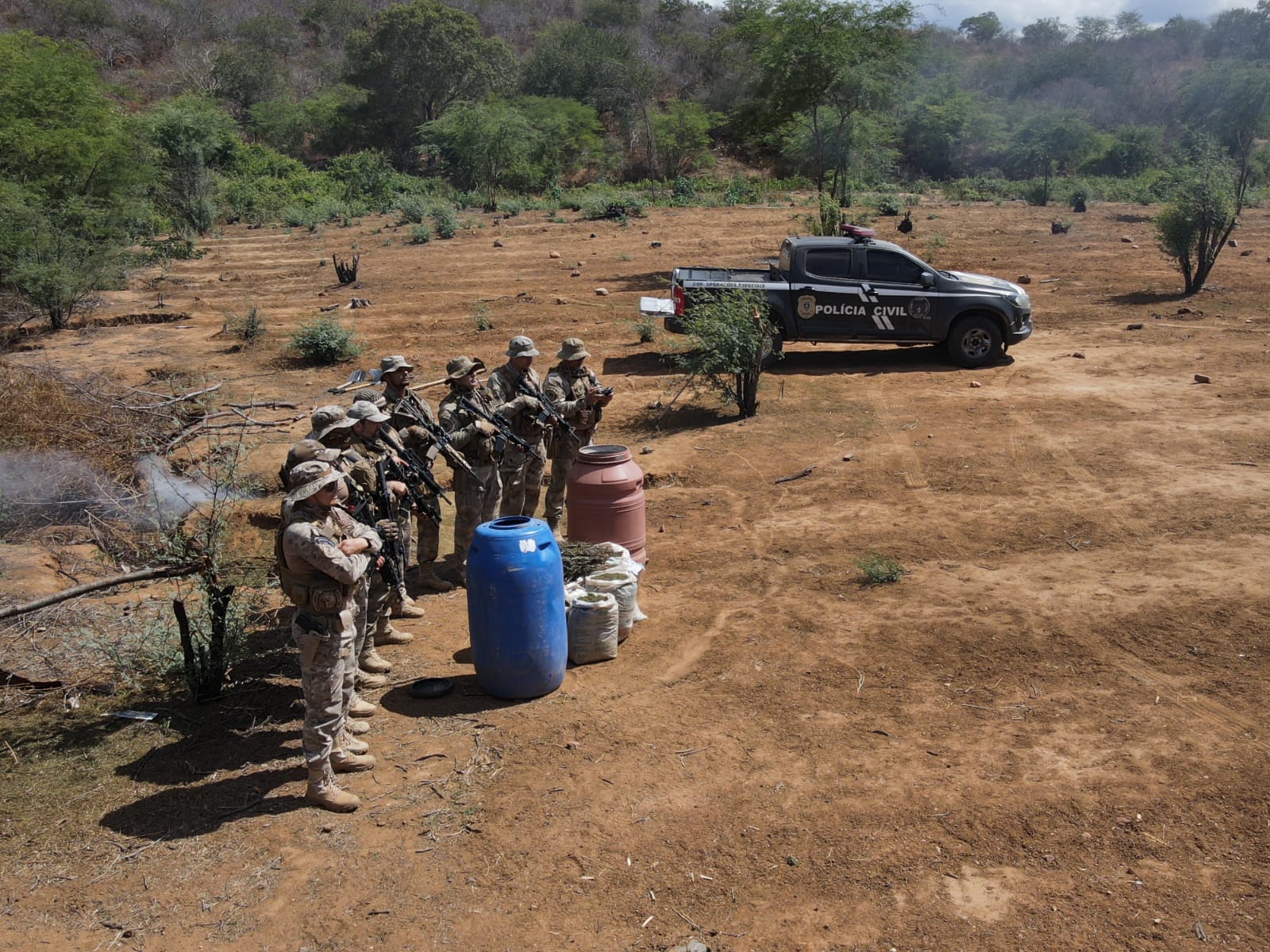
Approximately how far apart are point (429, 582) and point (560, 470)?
1.50 m

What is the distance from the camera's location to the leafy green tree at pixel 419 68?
1800 inches

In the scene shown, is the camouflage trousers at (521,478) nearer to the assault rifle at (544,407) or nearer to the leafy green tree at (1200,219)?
the assault rifle at (544,407)

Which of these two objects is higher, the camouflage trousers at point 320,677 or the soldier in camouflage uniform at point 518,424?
the soldier in camouflage uniform at point 518,424

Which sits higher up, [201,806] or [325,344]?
[325,344]

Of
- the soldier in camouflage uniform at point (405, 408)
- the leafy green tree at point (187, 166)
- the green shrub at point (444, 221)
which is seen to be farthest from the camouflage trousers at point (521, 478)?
the leafy green tree at point (187, 166)

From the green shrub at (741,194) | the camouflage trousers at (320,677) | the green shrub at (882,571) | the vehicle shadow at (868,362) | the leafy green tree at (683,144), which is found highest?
the leafy green tree at (683,144)

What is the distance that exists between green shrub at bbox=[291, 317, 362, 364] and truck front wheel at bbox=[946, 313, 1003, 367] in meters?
8.67

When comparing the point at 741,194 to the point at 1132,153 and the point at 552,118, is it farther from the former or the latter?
the point at 1132,153

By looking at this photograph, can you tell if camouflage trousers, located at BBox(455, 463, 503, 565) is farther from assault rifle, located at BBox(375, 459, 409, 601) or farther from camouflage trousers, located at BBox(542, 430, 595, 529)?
assault rifle, located at BBox(375, 459, 409, 601)

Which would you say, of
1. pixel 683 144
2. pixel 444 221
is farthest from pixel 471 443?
pixel 683 144

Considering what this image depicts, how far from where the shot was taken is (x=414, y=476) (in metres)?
6.41

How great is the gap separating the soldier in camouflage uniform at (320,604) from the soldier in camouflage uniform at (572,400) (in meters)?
3.16

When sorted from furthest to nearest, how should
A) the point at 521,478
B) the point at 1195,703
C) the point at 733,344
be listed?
the point at 733,344 → the point at 521,478 → the point at 1195,703

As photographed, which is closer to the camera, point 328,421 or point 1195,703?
point 1195,703
